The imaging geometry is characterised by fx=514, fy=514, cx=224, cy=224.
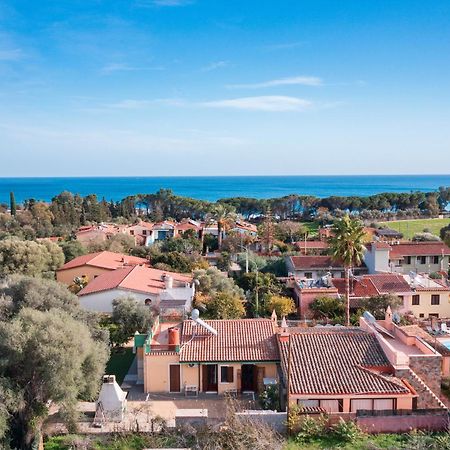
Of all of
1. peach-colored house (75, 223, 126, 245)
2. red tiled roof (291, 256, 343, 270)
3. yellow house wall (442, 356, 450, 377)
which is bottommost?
Answer: yellow house wall (442, 356, 450, 377)

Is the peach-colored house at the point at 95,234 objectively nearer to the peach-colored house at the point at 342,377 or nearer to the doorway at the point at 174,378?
the doorway at the point at 174,378

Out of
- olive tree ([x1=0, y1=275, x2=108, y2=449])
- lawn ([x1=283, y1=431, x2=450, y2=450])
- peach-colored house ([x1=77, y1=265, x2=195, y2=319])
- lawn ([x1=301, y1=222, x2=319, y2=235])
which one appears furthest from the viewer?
lawn ([x1=301, y1=222, x2=319, y2=235])

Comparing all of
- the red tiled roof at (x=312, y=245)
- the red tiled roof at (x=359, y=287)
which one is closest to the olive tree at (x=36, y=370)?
the red tiled roof at (x=359, y=287)

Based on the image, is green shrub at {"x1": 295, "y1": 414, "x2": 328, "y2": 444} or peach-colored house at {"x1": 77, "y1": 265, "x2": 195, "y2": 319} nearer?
green shrub at {"x1": 295, "y1": 414, "x2": 328, "y2": 444}

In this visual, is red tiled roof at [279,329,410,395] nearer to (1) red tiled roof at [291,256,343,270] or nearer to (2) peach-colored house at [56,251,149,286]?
(1) red tiled roof at [291,256,343,270]

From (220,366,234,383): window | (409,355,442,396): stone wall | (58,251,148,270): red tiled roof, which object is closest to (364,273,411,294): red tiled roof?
(409,355,442,396): stone wall

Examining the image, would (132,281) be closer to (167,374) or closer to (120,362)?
(120,362)
